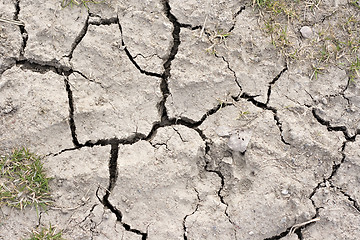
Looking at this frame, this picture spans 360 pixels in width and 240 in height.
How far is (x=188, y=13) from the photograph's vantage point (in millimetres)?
2852

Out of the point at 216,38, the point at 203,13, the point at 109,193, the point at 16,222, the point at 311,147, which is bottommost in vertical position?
the point at 16,222

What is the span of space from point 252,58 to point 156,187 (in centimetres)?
129

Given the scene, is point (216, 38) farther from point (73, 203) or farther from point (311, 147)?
point (73, 203)

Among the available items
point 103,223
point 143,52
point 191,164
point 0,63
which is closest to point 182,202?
point 191,164

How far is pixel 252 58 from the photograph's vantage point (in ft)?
9.26

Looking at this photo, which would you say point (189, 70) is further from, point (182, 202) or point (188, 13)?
point (182, 202)

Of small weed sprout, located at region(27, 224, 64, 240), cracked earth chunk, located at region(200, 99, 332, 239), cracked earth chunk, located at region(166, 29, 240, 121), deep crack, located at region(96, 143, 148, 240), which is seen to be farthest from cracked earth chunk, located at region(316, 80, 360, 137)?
small weed sprout, located at region(27, 224, 64, 240)

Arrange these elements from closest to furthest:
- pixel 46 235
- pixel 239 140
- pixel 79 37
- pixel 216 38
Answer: pixel 46 235 → pixel 239 140 → pixel 79 37 → pixel 216 38

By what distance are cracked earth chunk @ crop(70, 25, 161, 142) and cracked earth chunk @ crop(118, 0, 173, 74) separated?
9cm

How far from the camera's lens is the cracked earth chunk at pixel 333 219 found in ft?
8.20

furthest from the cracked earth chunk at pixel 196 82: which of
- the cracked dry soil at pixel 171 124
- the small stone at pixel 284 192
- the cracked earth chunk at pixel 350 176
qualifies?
the cracked earth chunk at pixel 350 176

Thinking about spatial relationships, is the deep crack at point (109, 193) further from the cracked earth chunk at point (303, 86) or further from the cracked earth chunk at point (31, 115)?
the cracked earth chunk at point (303, 86)

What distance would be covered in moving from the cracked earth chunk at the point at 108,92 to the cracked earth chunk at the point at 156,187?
19cm

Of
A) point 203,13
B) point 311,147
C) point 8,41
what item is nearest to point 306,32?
point 203,13
